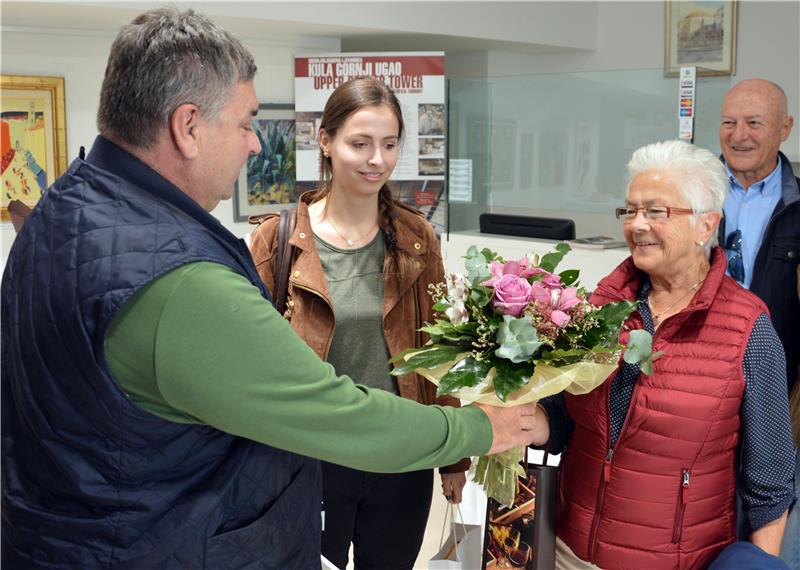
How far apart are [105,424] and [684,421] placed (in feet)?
3.97

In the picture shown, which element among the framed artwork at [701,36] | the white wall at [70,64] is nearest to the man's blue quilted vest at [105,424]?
the white wall at [70,64]

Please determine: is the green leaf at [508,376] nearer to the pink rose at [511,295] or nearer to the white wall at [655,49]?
the pink rose at [511,295]

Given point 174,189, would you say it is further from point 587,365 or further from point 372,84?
point 372,84

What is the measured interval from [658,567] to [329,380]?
1.01 m

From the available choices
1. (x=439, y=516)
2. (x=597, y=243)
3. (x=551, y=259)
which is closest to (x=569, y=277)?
(x=551, y=259)

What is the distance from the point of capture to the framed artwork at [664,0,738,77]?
7.98m

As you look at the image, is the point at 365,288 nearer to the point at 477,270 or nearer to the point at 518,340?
the point at 477,270

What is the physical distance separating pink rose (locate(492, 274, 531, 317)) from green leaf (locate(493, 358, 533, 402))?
0.10m

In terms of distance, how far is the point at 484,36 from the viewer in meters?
7.60

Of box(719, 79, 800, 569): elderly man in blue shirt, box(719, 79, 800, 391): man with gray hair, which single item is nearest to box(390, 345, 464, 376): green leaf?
box(719, 79, 800, 569): elderly man in blue shirt

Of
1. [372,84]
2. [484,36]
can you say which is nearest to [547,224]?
[484,36]

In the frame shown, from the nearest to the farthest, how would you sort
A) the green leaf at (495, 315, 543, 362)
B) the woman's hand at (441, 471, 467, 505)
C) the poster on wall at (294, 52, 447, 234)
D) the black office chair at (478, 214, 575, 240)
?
the green leaf at (495, 315, 543, 362)
the woman's hand at (441, 471, 467, 505)
the black office chair at (478, 214, 575, 240)
the poster on wall at (294, 52, 447, 234)

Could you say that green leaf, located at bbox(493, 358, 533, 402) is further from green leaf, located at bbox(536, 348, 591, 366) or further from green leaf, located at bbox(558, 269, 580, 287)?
green leaf, located at bbox(558, 269, 580, 287)

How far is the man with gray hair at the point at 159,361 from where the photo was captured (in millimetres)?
1220
